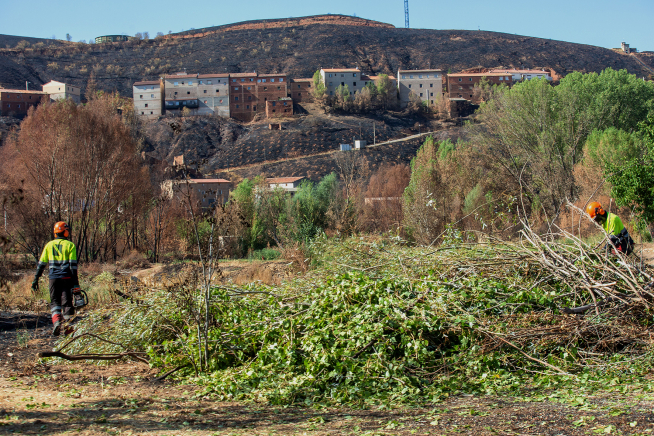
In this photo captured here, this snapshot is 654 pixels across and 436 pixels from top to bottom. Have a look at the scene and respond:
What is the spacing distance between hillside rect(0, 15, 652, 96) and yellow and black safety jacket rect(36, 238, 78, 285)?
9553cm

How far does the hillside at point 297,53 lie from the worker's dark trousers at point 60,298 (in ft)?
314

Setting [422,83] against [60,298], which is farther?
[422,83]

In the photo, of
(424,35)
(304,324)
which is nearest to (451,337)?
(304,324)

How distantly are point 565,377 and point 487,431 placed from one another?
5.71 feet

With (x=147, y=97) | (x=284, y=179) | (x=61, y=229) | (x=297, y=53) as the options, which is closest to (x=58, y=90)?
(x=147, y=97)

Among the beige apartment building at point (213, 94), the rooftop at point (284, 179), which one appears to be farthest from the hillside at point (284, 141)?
the beige apartment building at point (213, 94)

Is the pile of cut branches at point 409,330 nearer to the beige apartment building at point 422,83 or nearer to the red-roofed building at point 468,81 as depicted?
the beige apartment building at point 422,83

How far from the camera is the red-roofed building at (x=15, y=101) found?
7288 centimetres

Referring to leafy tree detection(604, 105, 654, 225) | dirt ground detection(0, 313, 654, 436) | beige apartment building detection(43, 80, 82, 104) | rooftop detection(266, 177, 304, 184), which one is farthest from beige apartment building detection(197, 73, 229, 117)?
dirt ground detection(0, 313, 654, 436)

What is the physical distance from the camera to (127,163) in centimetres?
A: 2577

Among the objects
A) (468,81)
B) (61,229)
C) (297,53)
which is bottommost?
(61,229)

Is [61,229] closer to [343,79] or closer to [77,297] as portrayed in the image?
[77,297]

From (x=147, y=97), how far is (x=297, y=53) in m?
37.7

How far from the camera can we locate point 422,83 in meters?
94.7
